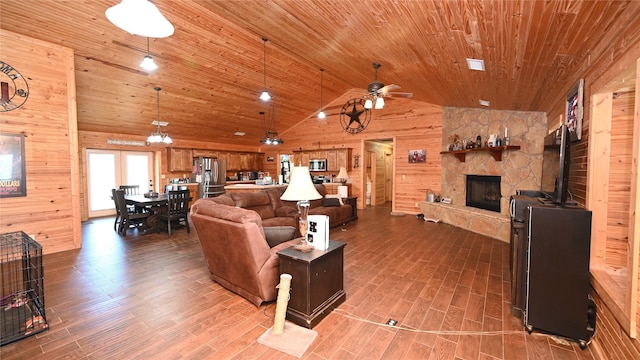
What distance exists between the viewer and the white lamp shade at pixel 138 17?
1661 millimetres

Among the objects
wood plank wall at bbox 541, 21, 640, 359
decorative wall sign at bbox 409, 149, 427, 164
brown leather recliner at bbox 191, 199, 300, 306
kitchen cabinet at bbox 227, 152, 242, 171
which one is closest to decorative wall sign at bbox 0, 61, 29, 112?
brown leather recliner at bbox 191, 199, 300, 306

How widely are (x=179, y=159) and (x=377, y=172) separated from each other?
7.10 m

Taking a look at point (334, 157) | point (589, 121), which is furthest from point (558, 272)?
point (334, 157)

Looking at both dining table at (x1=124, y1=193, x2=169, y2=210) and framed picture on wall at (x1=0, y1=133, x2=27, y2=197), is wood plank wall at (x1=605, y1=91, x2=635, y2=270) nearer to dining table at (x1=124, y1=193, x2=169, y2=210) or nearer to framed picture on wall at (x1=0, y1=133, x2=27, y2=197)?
dining table at (x1=124, y1=193, x2=169, y2=210)

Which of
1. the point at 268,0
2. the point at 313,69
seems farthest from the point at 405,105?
the point at 268,0

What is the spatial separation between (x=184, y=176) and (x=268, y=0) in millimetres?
7389

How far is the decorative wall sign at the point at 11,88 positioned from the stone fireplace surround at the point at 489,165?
330 inches

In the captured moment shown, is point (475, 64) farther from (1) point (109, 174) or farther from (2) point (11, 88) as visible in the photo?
(1) point (109, 174)

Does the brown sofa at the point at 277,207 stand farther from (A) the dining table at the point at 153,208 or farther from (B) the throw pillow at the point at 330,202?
(A) the dining table at the point at 153,208

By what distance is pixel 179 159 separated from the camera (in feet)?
28.3

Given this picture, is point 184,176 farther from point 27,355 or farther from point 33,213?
point 27,355

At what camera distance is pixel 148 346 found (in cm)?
204

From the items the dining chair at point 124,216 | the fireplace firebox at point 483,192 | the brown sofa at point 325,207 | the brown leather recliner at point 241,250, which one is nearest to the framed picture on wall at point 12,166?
the dining chair at point 124,216

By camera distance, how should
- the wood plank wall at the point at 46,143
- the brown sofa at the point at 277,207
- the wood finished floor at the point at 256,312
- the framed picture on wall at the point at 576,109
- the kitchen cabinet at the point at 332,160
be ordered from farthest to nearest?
the kitchen cabinet at the point at 332,160, the brown sofa at the point at 277,207, the wood plank wall at the point at 46,143, the framed picture on wall at the point at 576,109, the wood finished floor at the point at 256,312
